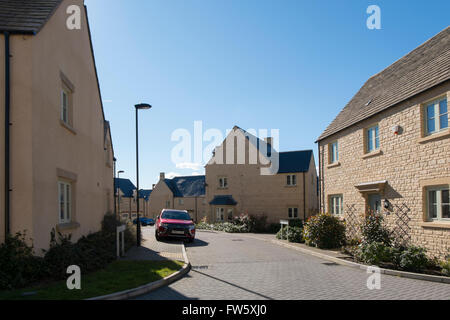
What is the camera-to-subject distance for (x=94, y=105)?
48.0 feet

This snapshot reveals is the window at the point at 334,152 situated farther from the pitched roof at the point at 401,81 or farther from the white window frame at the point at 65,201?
the white window frame at the point at 65,201

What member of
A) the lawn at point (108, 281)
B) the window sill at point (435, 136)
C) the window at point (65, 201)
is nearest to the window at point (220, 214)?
the lawn at point (108, 281)

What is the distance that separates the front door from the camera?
14180 mm

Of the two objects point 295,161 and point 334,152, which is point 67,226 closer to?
point 334,152

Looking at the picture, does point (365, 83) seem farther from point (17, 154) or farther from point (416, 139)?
point (17, 154)

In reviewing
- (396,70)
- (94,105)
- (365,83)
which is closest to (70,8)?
(94,105)

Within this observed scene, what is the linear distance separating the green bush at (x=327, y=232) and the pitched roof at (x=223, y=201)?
65.8ft

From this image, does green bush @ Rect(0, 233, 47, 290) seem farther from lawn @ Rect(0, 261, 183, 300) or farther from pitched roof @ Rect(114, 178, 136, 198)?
pitched roof @ Rect(114, 178, 136, 198)

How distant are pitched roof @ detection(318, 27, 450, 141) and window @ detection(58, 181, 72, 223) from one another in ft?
35.6

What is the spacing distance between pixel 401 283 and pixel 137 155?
11560mm

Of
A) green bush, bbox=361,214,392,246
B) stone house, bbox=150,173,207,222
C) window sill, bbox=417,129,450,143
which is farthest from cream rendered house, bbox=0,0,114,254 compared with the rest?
stone house, bbox=150,173,207,222

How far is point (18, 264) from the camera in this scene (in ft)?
24.4

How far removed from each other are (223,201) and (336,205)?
1901 cm

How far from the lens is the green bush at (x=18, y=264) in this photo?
7152 mm
